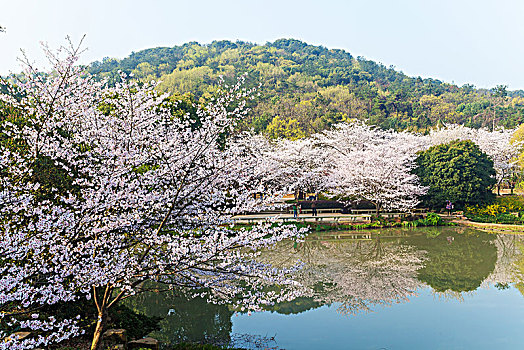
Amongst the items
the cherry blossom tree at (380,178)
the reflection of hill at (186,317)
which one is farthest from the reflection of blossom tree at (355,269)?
the cherry blossom tree at (380,178)

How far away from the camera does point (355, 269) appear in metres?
11.6

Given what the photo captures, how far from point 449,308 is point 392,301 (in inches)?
48.1

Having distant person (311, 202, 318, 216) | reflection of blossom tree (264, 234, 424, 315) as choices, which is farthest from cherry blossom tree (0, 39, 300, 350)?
distant person (311, 202, 318, 216)

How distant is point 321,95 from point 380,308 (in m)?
46.4

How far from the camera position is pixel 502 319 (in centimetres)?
795

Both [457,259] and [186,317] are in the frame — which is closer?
[186,317]

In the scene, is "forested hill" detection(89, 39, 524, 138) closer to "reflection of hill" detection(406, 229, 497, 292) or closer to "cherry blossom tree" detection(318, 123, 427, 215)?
"cherry blossom tree" detection(318, 123, 427, 215)

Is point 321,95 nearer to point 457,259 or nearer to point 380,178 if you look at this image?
point 380,178

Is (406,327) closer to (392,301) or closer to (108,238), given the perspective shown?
(392,301)

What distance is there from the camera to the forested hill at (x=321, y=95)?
39.8 m

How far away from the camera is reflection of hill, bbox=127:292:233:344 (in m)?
6.98

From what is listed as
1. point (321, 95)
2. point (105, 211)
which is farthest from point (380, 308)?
point (321, 95)

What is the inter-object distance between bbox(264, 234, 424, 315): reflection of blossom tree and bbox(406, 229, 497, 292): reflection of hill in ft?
1.54

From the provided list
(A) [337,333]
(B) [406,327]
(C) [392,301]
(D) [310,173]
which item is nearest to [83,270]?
(A) [337,333]
